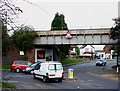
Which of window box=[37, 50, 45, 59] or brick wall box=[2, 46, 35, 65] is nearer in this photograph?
brick wall box=[2, 46, 35, 65]

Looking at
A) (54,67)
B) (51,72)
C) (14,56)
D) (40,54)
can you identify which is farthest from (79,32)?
(51,72)

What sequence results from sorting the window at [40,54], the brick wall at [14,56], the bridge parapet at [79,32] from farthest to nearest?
the window at [40,54] → the brick wall at [14,56] → the bridge parapet at [79,32]

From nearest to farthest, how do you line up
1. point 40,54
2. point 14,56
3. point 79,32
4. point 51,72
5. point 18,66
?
point 51,72, point 18,66, point 79,32, point 14,56, point 40,54

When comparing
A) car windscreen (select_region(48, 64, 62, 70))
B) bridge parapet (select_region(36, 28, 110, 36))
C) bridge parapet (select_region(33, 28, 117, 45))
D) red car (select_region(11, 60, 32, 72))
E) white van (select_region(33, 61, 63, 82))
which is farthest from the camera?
bridge parapet (select_region(33, 28, 117, 45))

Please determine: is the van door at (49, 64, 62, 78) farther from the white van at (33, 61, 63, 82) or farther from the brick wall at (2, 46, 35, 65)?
the brick wall at (2, 46, 35, 65)

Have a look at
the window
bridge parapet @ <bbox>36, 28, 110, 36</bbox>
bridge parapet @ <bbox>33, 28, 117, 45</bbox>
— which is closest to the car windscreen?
bridge parapet @ <bbox>33, 28, 117, 45</bbox>

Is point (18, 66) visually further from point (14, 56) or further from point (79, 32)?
point (79, 32)

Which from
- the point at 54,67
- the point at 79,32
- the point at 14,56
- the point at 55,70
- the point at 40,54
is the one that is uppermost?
the point at 79,32

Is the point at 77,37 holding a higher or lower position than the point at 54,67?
higher

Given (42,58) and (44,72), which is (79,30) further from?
(44,72)

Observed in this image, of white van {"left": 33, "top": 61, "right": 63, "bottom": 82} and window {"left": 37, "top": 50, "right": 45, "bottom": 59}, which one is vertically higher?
window {"left": 37, "top": 50, "right": 45, "bottom": 59}

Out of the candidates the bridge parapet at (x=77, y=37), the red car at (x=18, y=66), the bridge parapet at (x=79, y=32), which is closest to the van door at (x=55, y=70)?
the red car at (x=18, y=66)

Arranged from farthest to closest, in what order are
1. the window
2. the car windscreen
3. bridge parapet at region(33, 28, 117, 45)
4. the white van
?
the window < bridge parapet at region(33, 28, 117, 45) < the car windscreen < the white van

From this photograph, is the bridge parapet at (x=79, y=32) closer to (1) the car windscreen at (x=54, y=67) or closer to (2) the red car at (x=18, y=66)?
(2) the red car at (x=18, y=66)
